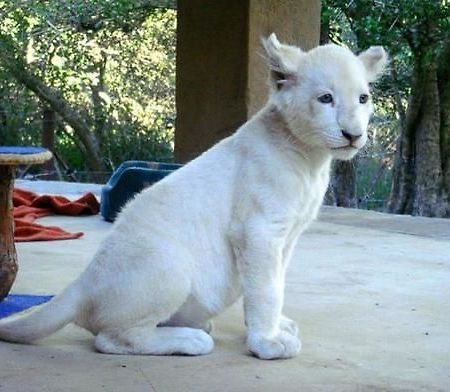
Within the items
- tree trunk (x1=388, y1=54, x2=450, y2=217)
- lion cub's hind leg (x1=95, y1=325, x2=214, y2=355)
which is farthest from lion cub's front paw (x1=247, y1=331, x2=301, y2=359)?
tree trunk (x1=388, y1=54, x2=450, y2=217)

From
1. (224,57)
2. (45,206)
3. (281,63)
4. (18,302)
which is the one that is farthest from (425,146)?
(281,63)

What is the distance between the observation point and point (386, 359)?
10.6 ft

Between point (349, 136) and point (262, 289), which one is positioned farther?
point (262, 289)

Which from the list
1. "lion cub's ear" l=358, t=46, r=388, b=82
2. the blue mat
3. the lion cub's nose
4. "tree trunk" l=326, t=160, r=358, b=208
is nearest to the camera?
the lion cub's nose

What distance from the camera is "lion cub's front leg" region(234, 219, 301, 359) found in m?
3.14

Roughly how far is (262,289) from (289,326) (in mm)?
352

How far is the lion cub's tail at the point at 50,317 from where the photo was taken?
3.13 meters

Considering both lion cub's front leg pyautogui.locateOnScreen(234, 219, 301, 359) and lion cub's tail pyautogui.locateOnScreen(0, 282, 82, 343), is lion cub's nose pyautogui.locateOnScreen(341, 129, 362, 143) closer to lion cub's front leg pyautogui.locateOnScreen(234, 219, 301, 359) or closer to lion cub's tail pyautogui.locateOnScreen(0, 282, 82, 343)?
lion cub's front leg pyautogui.locateOnScreen(234, 219, 301, 359)

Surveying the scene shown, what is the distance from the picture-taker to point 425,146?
11336 millimetres

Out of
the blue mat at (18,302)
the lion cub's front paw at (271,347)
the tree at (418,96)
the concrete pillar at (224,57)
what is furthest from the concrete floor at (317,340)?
the tree at (418,96)

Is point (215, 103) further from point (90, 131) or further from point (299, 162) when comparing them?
point (90, 131)

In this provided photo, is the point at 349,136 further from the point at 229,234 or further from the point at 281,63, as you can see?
the point at 229,234

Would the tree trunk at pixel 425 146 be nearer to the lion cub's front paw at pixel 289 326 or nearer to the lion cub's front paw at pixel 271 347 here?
the lion cub's front paw at pixel 289 326

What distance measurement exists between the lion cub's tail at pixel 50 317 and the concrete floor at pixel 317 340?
6cm
